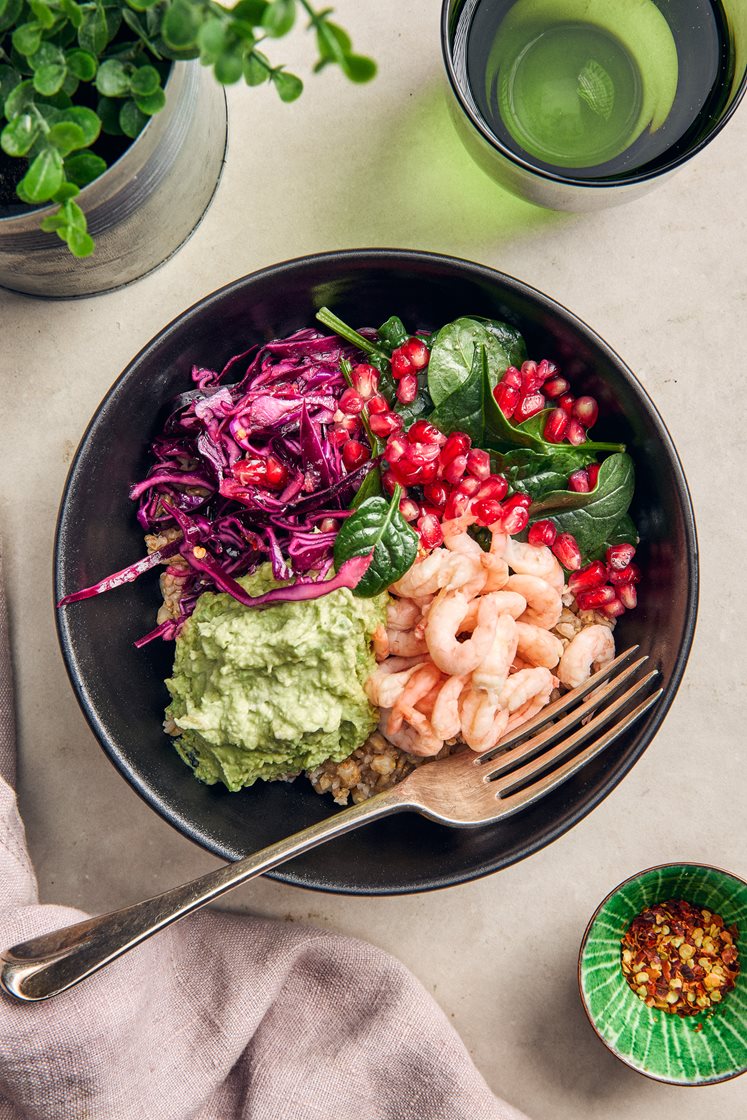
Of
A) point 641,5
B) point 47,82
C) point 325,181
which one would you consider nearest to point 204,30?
point 47,82

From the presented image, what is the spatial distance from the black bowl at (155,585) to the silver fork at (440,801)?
72 millimetres

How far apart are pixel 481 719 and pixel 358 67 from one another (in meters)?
1.15

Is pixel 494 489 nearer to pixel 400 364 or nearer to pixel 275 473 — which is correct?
pixel 400 364

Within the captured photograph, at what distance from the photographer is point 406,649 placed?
1.93 meters

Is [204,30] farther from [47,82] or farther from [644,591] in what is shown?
[644,591]

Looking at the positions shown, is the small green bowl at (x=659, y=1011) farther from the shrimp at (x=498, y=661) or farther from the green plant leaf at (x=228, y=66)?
the green plant leaf at (x=228, y=66)

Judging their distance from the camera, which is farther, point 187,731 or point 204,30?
point 187,731

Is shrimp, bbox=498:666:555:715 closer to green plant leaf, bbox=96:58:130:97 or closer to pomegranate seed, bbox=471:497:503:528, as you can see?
pomegranate seed, bbox=471:497:503:528

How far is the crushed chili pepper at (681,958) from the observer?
87.0 inches

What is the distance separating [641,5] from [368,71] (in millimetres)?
1189

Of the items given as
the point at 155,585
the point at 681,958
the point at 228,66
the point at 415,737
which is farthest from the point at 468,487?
the point at 681,958

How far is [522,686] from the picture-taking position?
187cm

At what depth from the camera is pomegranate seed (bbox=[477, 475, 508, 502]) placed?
1.94 meters

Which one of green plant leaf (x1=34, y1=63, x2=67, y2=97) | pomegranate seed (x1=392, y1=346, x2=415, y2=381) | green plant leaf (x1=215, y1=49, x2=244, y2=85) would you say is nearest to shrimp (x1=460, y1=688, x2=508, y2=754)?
pomegranate seed (x1=392, y1=346, x2=415, y2=381)
